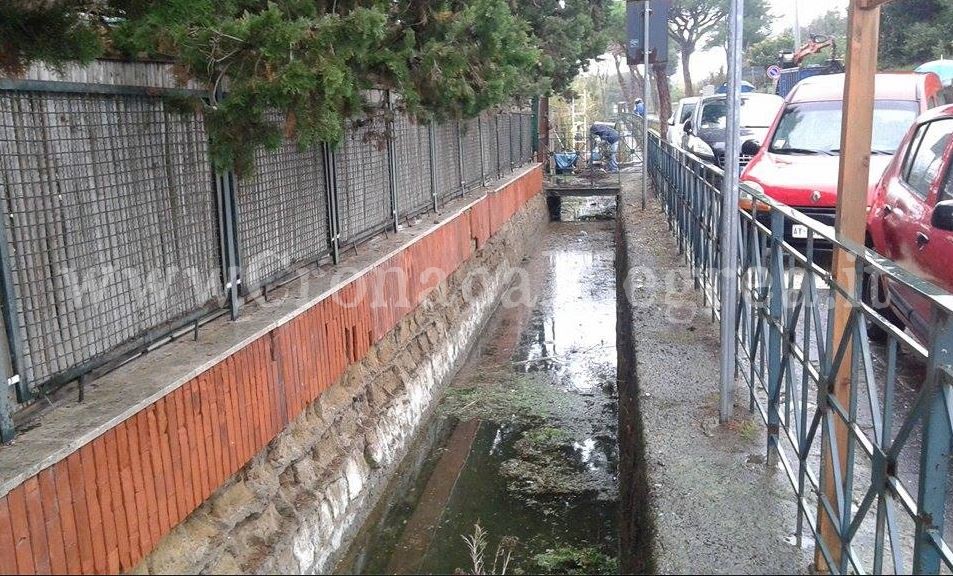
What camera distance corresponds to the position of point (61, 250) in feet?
11.4

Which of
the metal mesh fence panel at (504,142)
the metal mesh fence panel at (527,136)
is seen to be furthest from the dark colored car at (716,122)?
the metal mesh fence panel at (504,142)

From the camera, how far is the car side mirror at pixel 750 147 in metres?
11.0

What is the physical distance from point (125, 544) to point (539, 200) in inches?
627

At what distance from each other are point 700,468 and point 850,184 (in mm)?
1525

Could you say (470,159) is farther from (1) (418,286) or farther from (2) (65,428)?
(2) (65,428)

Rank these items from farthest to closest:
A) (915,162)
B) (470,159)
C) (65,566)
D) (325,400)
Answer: (470,159) < (915,162) < (325,400) < (65,566)

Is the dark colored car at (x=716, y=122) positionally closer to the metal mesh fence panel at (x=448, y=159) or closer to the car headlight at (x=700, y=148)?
the car headlight at (x=700, y=148)

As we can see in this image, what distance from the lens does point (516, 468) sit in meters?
6.46

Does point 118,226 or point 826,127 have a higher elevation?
point 826,127

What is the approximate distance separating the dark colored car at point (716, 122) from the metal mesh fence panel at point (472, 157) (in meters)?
5.05

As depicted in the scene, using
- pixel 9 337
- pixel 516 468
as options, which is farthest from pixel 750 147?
pixel 9 337

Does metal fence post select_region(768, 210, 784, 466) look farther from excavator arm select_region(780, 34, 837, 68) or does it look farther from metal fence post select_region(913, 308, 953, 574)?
excavator arm select_region(780, 34, 837, 68)

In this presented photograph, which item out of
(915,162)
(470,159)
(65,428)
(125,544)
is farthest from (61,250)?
(470,159)

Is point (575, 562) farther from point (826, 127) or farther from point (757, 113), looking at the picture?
point (757, 113)
